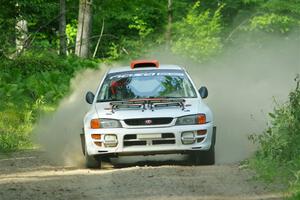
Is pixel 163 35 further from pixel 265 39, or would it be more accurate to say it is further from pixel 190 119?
pixel 190 119

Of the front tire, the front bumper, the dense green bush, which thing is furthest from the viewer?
the dense green bush

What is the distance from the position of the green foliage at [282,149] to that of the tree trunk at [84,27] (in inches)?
656

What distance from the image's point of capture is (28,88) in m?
23.0

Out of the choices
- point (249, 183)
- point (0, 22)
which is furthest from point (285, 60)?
point (249, 183)

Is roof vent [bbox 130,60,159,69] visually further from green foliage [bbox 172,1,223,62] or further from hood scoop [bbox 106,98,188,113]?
green foliage [bbox 172,1,223,62]

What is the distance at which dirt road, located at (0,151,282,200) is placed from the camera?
9602 millimetres

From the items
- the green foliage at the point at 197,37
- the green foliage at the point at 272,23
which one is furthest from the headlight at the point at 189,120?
the green foliage at the point at 272,23

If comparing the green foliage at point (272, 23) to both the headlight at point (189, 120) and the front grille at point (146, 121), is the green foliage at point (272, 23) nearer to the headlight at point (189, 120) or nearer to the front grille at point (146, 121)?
the headlight at point (189, 120)

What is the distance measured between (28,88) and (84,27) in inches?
272

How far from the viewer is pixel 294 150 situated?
456 inches

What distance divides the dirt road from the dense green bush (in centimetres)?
463

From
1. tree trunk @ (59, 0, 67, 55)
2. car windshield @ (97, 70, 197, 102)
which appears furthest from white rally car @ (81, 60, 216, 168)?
tree trunk @ (59, 0, 67, 55)

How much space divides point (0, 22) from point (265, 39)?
15.6 m

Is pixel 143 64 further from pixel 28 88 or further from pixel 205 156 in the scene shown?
pixel 28 88
